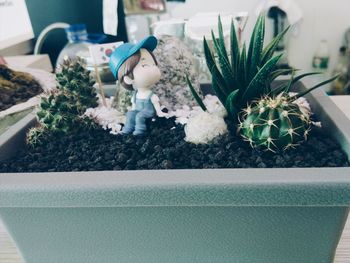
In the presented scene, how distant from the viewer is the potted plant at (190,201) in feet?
1.41

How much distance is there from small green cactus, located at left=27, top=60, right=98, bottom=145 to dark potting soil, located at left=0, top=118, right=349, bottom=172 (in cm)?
3

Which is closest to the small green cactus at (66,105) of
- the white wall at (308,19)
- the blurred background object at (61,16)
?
the blurred background object at (61,16)

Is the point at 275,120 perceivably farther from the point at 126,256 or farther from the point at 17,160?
the point at 17,160

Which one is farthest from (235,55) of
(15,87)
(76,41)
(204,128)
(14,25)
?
(14,25)

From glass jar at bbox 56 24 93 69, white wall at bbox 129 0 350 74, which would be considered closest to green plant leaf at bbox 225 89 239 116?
glass jar at bbox 56 24 93 69

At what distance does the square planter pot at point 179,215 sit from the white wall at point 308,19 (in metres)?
1.67

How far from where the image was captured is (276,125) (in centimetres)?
54

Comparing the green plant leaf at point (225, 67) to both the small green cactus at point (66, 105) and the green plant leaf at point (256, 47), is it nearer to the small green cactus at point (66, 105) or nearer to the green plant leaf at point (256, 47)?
the green plant leaf at point (256, 47)

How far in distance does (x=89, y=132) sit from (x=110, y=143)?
0.24 ft

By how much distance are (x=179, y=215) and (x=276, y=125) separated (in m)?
0.21

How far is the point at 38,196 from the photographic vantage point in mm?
454

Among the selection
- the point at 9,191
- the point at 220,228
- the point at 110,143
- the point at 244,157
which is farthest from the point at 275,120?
the point at 9,191

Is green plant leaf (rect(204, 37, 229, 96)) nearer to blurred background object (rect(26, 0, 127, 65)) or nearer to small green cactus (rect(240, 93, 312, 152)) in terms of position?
small green cactus (rect(240, 93, 312, 152))

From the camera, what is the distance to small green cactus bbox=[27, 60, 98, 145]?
0.65m
